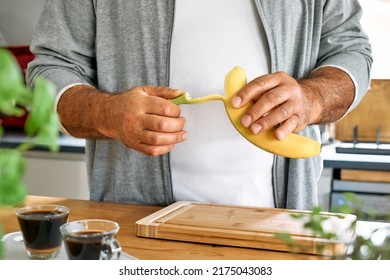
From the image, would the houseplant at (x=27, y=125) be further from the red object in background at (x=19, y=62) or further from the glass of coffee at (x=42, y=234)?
the red object in background at (x=19, y=62)

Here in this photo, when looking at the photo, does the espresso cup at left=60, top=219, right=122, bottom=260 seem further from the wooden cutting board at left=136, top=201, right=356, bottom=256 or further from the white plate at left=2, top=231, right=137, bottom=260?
the wooden cutting board at left=136, top=201, right=356, bottom=256

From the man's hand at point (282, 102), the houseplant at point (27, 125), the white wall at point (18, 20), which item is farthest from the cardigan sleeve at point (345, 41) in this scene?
the white wall at point (18, 20)

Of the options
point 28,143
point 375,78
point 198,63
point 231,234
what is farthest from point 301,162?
point 375,78

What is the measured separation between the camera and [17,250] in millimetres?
989

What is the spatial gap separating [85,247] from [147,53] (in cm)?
76

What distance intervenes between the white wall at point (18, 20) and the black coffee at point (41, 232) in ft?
7.40

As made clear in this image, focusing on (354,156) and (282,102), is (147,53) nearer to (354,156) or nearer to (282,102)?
(282,102)

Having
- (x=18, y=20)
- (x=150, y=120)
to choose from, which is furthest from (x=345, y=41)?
(x=18, y=20)

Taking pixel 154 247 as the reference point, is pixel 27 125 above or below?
above

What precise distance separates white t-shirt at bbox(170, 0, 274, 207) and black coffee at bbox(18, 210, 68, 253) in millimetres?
519

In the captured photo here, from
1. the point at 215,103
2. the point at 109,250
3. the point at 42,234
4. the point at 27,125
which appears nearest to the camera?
the point at 27,125

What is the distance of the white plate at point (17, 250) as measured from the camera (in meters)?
0.94

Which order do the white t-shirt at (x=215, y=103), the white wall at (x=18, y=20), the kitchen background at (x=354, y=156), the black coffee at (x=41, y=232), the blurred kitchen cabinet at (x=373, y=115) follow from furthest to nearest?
the white wall at (x=18, y=20) < the blurred kitchen cabinet at (x=373, y=115) < the kitchen background at (x=354, y=156) < the white t-shirt at (x=215, y=103) < the black coffee at (x=41, y=232)

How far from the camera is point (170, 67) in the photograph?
56.4 inches
